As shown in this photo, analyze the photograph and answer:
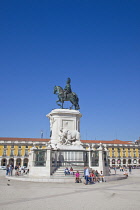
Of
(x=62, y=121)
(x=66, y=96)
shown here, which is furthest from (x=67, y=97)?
(x=62, y=121)

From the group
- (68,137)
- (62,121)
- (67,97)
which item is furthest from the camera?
(67,97)

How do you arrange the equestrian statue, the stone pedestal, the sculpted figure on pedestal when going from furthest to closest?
the equestrian statue
the stone pedestal
the sculpted figure on pedestal

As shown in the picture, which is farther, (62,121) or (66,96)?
(66,96)

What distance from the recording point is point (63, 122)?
2261 centimetres

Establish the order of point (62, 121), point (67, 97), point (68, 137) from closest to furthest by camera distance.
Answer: point (68, 137)
point (62, 121)
point (67, 97)

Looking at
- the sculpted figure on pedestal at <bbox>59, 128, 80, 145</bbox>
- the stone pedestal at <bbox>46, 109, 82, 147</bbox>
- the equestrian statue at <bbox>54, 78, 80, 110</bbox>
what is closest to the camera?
the sculpted figure on pedestal at <bbox>59, 128, 80, 145</bbox>

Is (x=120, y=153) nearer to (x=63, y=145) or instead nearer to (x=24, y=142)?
(x=24, y=142)

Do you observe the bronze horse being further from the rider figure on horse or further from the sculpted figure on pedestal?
the sculpted figure on pedestal

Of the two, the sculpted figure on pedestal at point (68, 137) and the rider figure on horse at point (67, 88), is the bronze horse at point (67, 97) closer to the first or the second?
the rider figure on horse at point (67, 88)

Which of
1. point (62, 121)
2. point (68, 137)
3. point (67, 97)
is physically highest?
point (67, 97)

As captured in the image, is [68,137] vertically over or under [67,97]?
under

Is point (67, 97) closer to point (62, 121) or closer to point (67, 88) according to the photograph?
point (67, 88)

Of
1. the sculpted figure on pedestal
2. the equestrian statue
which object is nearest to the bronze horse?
the equestrian statue

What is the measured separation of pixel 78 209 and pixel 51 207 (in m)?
0.91
